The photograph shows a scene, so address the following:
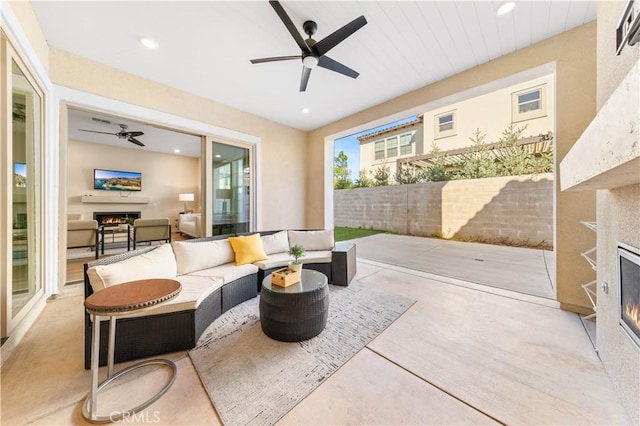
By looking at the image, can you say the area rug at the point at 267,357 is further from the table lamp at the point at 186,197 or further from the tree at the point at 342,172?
the tree at the point at 342,172

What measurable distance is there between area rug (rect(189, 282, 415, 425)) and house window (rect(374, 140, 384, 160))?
10.1 m

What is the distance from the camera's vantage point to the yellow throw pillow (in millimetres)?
2951

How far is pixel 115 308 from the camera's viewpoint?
4.09 feet

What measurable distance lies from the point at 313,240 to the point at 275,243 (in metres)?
0.61

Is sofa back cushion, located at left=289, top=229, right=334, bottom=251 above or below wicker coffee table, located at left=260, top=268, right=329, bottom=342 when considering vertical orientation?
above

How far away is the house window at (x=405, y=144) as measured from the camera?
1061 cm

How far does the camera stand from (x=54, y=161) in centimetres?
287

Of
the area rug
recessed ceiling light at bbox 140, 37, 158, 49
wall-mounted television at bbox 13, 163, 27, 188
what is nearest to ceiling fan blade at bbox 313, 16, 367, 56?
recessed ceiling light at bbox 140, 37, 158, 49

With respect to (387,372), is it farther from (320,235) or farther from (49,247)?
(49,247)

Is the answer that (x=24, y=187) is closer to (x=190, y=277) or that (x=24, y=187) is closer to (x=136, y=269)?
(x=136, y=269)

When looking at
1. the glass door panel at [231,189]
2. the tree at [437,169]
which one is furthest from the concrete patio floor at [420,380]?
the tree at [437,169]

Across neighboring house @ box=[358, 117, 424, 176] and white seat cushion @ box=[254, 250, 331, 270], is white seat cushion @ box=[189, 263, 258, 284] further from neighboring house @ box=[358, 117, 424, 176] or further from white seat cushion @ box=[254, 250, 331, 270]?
neighboring house @ box=[358, 117, 424, 176]

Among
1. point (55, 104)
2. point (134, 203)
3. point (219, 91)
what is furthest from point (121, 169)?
point (219, 91)

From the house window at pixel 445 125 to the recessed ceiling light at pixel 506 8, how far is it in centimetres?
723
